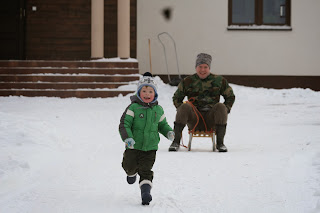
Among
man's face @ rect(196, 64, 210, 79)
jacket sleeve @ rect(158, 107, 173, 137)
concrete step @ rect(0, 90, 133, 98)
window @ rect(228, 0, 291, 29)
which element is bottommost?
concrete step @ rect(0, 90, 133, 98)

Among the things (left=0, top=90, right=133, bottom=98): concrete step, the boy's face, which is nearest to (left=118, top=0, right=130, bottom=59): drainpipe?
(left=0, top=90, right=133, bottom=98): concrete step

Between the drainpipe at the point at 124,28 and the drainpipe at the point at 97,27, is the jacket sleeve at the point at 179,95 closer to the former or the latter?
the drainpipe at the point at 124,28

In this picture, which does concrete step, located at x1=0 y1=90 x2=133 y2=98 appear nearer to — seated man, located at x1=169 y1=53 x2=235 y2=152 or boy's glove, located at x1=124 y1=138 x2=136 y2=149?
seated man, located at x1=169 y1=53 x2=235 y2=152

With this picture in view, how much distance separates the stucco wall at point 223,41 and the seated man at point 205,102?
1097 centimetres

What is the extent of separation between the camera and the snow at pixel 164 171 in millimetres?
4430

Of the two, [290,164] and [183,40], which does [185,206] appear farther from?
[183,40]

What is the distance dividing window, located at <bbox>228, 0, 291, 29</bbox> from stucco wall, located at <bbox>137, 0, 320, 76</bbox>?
0.90ft

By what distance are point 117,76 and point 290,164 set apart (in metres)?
10.4

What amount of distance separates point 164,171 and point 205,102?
5.71 ft

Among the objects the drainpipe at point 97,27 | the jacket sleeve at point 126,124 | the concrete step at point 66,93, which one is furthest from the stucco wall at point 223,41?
the jacket sleeve at point 126,124

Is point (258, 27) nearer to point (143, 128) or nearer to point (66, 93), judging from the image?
point (66, 93)

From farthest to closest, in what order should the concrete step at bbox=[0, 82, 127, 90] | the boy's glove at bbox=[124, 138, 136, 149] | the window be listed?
the window, the concrete step at bbox=[0, 82, 127, 90], the boy's glove at bbox=[124, 138, 136, 149]

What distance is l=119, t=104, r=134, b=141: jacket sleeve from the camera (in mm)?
4316

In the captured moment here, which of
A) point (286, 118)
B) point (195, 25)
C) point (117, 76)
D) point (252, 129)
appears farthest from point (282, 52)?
point (252, 129)
